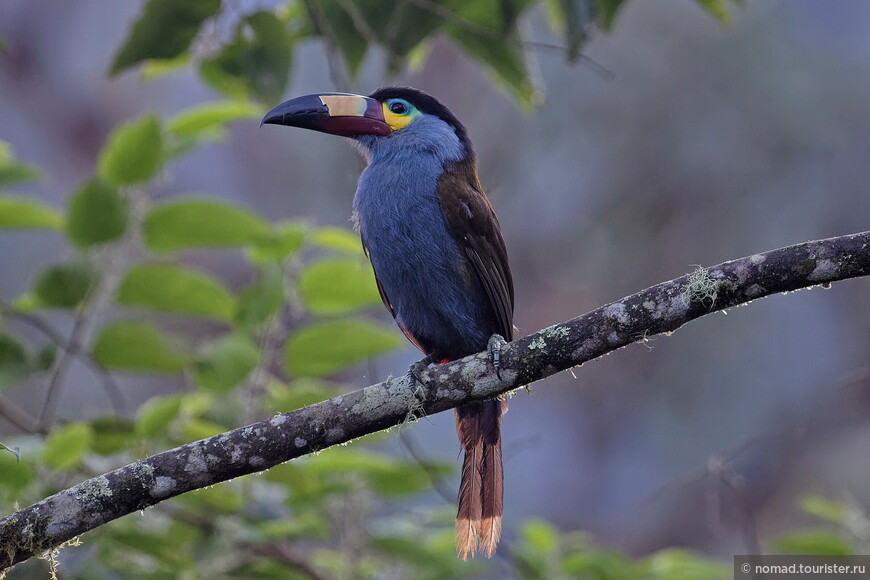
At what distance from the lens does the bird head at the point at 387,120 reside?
3.16 metres

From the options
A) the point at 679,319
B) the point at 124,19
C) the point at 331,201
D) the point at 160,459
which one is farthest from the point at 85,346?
the point at 124,19

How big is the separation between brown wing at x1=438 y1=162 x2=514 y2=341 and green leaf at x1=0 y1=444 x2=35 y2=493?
53.8 inches

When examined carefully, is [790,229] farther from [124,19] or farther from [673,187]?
[124,19]

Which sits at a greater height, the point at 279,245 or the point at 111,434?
the point at 279,245

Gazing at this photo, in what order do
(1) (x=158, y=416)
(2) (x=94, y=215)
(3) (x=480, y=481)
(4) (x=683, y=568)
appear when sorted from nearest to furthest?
(1) (x=158, y=416), (2) (x=94, y=215), (4) (x=683, y=568), (3) (x=480, y=481)

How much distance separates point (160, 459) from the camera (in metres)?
1.99

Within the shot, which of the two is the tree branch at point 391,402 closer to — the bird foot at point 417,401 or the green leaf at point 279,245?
the bird foot at point 417,401

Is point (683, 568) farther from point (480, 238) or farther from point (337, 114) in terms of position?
point (337, 114)

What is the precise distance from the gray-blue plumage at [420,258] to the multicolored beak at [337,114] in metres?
0.23

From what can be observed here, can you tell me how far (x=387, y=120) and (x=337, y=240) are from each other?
71cm

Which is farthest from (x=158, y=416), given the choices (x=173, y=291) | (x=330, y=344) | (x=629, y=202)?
(x=629, y=202)

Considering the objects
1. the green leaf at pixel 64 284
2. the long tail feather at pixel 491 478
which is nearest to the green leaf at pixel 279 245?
Result: the green leaf at pixel 64 284

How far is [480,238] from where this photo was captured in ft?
9.62

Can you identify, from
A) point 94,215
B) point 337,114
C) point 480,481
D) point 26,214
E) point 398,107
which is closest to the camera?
point 94,215
